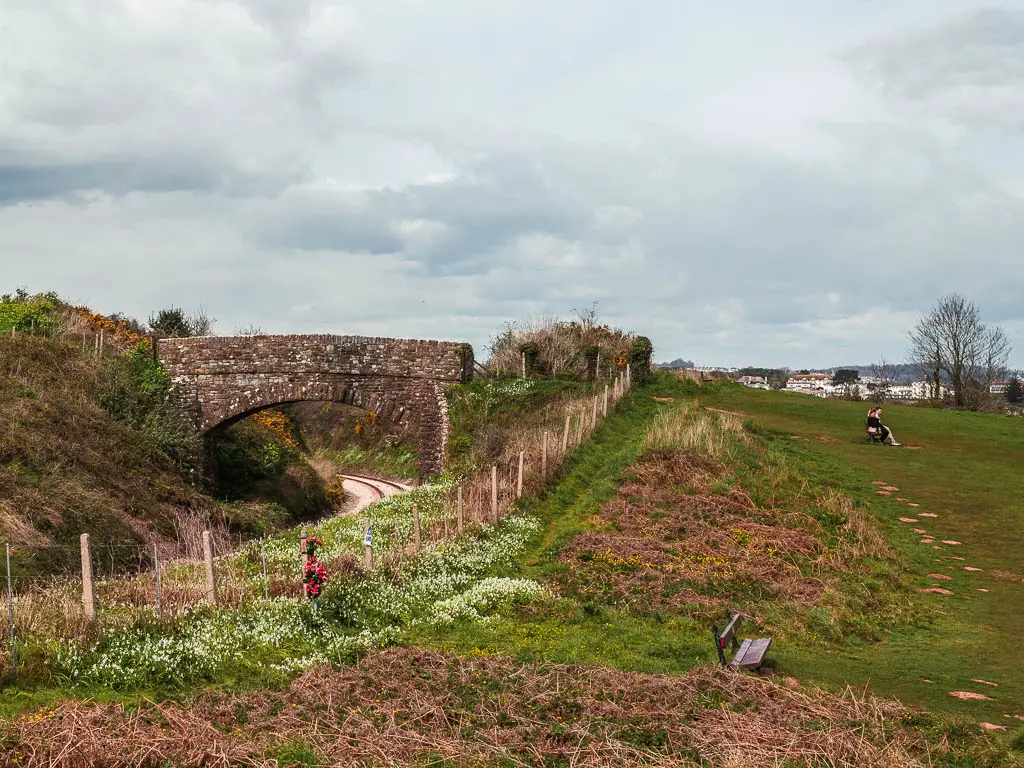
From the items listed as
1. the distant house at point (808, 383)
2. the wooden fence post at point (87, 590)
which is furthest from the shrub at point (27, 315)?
the distant house at point (808, 383)

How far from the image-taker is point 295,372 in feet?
99.9

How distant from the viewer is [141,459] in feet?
91.2

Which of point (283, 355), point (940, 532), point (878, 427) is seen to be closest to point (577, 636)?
point (940, 532)

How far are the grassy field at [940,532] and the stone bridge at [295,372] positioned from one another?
41.9ft

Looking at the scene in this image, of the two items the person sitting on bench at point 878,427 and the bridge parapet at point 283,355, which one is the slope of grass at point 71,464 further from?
the person sitting on bench at point 878,427

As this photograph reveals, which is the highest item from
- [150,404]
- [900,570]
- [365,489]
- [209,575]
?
[150,404]

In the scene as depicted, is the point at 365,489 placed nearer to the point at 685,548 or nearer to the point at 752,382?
the point at 685,548

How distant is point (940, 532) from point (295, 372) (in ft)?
65.6

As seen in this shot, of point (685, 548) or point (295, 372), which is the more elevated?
point (295, 372)

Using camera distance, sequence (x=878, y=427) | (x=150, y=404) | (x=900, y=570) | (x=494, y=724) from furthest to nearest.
→ 1. (x=878, y=427)
2. (x=150, y=404)
3. (x=900, y=570)
4. (x=494, y=724)

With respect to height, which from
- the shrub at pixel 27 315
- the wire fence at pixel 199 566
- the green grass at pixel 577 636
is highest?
the shrub at pixel 27 315

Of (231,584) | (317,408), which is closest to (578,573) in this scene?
(231,584)

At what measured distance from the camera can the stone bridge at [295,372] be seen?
1198 inches

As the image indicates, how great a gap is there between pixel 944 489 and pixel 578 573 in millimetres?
13647
